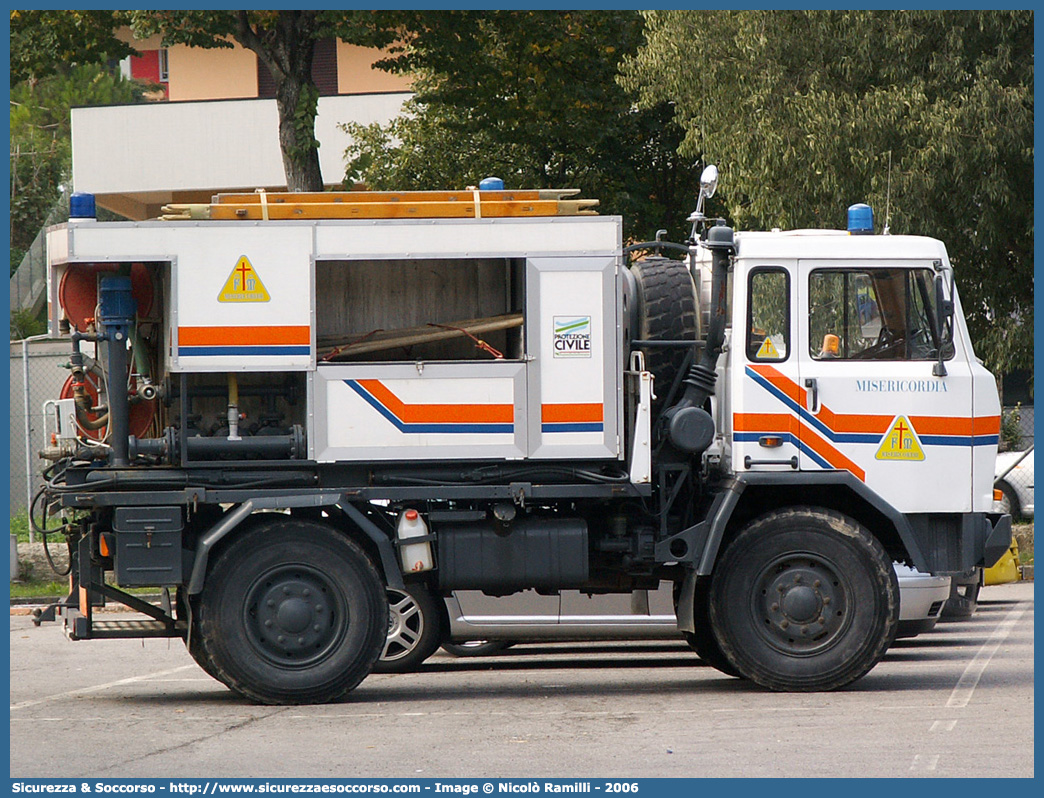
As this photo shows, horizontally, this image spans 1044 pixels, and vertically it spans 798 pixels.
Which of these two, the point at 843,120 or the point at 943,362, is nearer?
the point at 943,362

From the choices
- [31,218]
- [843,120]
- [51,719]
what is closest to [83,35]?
[843,120]

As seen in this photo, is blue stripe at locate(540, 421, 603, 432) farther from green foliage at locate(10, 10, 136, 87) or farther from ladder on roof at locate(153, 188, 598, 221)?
green foliage at locate(10, 10, 136, 87)

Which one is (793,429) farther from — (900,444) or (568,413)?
(568,413)

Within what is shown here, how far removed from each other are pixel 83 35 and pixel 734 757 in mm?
14918

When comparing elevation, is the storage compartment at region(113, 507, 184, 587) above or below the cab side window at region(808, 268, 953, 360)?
below

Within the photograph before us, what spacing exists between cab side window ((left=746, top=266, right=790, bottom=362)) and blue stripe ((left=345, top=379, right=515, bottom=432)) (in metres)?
1.69

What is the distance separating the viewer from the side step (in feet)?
29.9

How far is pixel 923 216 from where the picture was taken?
17641 millimetres

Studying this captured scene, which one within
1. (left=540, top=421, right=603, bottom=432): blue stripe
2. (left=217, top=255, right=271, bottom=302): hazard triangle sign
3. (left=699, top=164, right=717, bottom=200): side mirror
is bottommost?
(left=540, top=421, right=603, bottom=432): blue stripe

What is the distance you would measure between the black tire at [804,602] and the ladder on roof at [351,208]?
2423 millimetres

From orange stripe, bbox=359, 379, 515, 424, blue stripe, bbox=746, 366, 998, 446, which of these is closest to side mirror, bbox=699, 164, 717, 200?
blue stripe, bbox=746, 366, 998, 446

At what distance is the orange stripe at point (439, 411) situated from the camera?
360 inches

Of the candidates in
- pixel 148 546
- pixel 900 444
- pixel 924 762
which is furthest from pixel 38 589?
pixel 924 762

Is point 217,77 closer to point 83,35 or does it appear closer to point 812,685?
point 83,35
